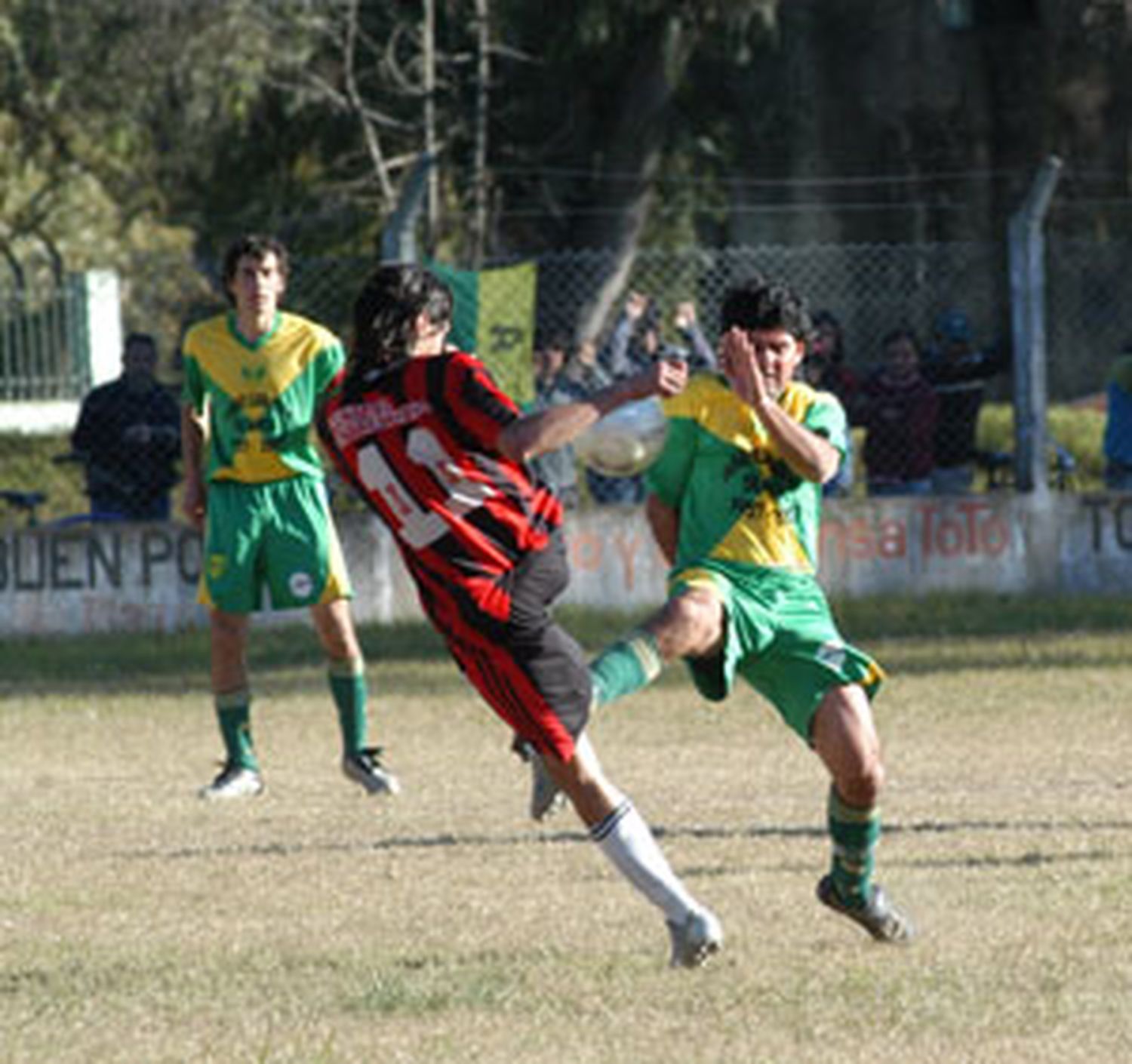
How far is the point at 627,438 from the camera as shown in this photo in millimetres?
6922

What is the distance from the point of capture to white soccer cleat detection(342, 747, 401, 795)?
10.1m

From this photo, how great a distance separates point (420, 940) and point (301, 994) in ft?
2.51

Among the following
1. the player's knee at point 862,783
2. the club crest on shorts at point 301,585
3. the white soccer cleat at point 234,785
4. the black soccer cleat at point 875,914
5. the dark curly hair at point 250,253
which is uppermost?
the dark curly hair at point 250,253

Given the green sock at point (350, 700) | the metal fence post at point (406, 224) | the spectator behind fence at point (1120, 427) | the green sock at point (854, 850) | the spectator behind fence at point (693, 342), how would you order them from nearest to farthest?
the green sock at point (854, 850), the green sock at point (350, 700), the metal fence post at point (406, 224), the spectator behind fence at point (693, 342), the spectator behind fence at point (1120, 427)

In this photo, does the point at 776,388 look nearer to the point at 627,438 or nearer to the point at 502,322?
the point at 627,438

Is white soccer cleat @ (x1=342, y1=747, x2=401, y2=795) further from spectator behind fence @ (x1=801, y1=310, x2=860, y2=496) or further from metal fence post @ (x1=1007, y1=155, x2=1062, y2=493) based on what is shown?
metal fence post @ (x1=1007, y1=155, x2=1062, y2=493)

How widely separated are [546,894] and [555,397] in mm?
9042

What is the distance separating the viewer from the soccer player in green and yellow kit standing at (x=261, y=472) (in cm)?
1005

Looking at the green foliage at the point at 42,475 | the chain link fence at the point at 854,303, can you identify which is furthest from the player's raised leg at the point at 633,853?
the green foliage at the point at 42,475

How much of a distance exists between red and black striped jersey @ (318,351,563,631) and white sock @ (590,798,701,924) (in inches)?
22.5

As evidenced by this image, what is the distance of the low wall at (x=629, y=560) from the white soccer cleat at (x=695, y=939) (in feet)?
33.5

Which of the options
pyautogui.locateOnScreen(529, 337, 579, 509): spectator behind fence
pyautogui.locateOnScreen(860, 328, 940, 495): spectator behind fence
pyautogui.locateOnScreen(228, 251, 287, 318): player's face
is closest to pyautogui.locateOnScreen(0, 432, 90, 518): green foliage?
pyautogui.locateOnScreen(529, 337, 579, 509): spectator behind fence

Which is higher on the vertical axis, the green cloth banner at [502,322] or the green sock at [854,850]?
the green cloth banner at [502,322]

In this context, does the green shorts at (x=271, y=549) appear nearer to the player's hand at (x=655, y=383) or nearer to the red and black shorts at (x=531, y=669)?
the red and black shorts at (x=531, y=669)
